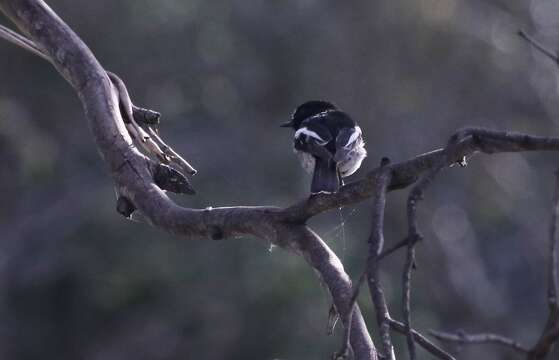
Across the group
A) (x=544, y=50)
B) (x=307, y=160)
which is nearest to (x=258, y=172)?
(x=307, y=160)

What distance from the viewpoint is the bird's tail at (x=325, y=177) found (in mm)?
4715

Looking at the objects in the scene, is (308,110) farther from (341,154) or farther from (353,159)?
(341,154)

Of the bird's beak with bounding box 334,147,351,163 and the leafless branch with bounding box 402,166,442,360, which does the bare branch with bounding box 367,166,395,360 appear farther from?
the bird's beak with bounding box 334,147,351,163

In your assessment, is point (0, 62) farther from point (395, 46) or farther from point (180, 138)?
point (395, 46)

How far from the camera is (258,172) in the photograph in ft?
47.8

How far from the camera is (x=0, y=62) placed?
16.6 meters

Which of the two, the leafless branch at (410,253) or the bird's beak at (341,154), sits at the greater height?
the bird's beak at (341,154)

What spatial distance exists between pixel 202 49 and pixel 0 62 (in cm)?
322

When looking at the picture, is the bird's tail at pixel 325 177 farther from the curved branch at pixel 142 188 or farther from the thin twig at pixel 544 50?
the thin twig at pixel 544 50

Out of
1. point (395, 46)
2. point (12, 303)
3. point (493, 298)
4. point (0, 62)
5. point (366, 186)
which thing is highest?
point (0, 62)

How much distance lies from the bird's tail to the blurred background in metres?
6.00

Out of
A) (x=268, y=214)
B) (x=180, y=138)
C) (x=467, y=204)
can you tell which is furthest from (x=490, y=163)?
(x=268, y=214)

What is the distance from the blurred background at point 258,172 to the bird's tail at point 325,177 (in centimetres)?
600

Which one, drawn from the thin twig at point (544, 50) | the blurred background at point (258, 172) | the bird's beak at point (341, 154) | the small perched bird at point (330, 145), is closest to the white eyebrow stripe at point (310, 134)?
the small perched bird at point (330, 145)
